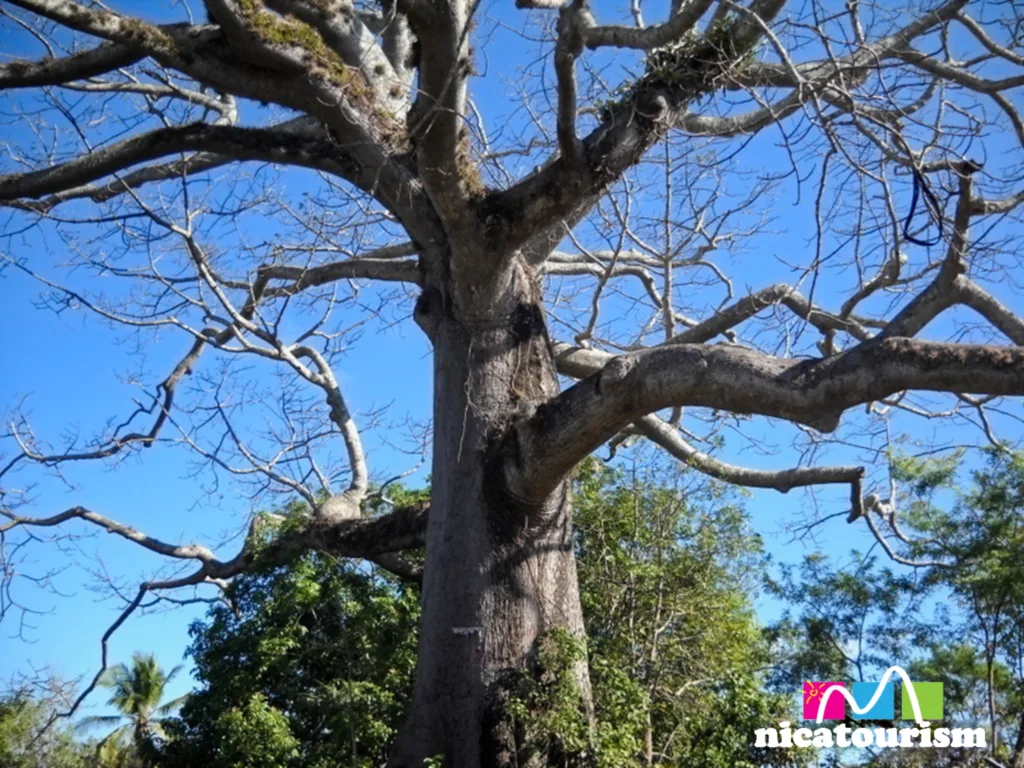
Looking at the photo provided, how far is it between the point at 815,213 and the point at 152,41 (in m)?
4.44

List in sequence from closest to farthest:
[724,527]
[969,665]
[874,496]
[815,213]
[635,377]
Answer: [815,213]
[635,377]
[874,496]
[724,527]
[969,665]

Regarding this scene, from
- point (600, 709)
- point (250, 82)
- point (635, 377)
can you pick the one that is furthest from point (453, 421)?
point (250, 82)

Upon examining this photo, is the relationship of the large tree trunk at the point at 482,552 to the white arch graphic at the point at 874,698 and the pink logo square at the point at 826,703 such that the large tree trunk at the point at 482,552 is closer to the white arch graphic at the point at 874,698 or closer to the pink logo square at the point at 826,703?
the pink logo square at the point at 826,703

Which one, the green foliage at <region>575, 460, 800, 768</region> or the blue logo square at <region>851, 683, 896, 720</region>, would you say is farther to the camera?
the blue logo square at <region>851, 683, 896, 720</region>

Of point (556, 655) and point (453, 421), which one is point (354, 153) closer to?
point (453, 421)

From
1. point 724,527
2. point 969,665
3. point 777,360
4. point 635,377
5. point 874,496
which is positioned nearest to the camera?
point 777,360

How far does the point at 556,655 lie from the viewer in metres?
6.70

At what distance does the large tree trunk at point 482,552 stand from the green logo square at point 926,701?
4.34 m

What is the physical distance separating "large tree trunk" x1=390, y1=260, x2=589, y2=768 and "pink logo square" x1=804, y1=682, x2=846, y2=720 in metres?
2.88

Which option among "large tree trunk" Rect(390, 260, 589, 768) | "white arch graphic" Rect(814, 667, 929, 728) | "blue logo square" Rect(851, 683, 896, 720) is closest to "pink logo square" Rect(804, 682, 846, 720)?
"white arch graphic" Rect(814, 667, 929, 728)

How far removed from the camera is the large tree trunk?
669 cm

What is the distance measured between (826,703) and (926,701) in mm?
2033

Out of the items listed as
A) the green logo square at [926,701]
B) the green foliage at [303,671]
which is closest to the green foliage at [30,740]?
the green foliage at [303,671]

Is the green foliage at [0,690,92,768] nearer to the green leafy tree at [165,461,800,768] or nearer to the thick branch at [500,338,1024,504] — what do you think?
the green leafy tree at [165,461,800,768]
